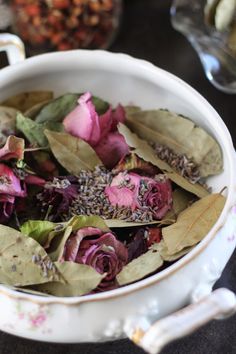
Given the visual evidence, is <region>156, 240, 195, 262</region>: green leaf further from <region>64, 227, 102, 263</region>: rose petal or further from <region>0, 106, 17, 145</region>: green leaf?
<region>0, 106, 17, 145</region>: green leaf

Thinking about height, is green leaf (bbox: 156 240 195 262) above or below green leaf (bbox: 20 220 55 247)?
above

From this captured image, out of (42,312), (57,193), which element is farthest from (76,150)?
(42,312)

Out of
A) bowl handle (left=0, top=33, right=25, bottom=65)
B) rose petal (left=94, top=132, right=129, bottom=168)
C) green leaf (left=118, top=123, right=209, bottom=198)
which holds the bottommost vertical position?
rose petal (left=94, top=132, right=129, bottom=168)

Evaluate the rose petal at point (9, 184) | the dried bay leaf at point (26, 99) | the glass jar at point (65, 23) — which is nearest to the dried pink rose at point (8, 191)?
the rose petal at point (9, 184)

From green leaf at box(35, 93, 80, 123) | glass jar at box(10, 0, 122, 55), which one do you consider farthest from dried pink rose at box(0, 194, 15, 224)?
glass jar at box(10, 0, 122, 55)

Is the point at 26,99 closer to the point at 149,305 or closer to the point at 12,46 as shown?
the point at 12,46

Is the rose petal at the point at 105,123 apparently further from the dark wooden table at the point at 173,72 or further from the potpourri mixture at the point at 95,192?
the dark wooden table at the point at 173,72

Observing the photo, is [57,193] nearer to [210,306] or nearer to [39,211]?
[39,211]
